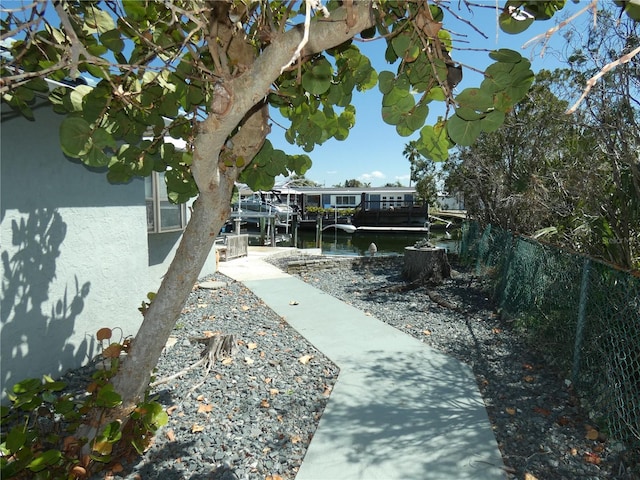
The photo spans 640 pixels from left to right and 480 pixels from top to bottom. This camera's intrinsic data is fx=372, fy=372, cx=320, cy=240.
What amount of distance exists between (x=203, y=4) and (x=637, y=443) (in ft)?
13.4

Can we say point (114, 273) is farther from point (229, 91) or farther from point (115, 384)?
point (229, 91)

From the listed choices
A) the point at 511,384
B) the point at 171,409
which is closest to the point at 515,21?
the point at 511,384

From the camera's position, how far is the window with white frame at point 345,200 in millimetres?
42666

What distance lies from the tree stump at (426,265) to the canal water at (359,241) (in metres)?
14.9

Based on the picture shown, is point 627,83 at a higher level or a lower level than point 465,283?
higher

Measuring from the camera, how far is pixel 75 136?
7.35ft

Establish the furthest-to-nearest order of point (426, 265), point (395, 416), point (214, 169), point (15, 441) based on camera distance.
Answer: point (426, 265)
point (395, 416)
point (214, 169)
point (15, 441)

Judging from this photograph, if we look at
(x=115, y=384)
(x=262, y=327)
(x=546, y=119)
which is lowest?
(x=262, y=327)

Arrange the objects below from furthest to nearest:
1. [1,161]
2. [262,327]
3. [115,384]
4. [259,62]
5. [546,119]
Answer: [546,119], [262,327], [1,161], [115,384], [259,62]

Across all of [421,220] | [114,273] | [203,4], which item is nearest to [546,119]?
[203,4]

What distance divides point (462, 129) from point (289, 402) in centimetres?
276

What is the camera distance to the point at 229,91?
1810mm

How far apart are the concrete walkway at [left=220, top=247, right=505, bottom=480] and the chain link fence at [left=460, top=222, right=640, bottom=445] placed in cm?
98

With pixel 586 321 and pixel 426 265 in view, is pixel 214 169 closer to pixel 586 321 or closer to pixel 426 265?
pixel 586 321
